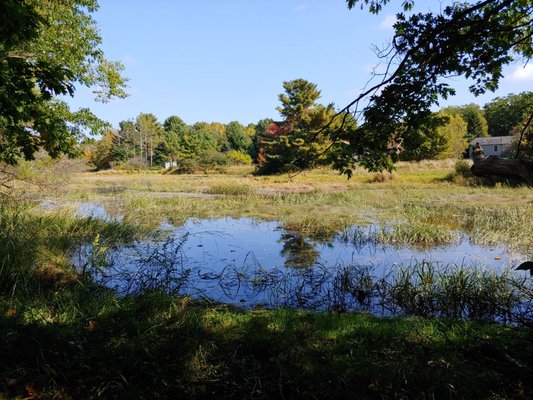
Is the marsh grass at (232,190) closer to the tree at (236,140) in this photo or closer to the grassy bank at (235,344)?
the grassy bank at (235,344)

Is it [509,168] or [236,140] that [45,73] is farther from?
[236,140]

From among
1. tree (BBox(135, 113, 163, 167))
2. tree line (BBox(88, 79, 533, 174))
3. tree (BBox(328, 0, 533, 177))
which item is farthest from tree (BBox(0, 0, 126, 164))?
tree (BBox(135, 113, 163, 167))

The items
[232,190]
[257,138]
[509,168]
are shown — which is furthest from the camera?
[257,138]

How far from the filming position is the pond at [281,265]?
21.8ft

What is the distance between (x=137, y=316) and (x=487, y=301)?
5.14 metres

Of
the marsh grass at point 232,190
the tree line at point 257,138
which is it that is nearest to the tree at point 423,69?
the marsh grass at point 232,190

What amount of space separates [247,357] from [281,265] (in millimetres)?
5125

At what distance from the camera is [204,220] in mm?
15875

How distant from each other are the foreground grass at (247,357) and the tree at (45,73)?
2.89 metres

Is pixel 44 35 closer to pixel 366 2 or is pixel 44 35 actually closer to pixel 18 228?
pixel 18 228

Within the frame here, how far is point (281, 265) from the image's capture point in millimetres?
8812

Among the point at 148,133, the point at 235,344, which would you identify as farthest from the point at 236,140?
the point at 235,344

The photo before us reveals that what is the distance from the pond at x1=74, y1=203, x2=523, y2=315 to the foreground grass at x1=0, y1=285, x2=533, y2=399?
168 cm

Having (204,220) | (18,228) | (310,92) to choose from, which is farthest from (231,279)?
(310,92)
